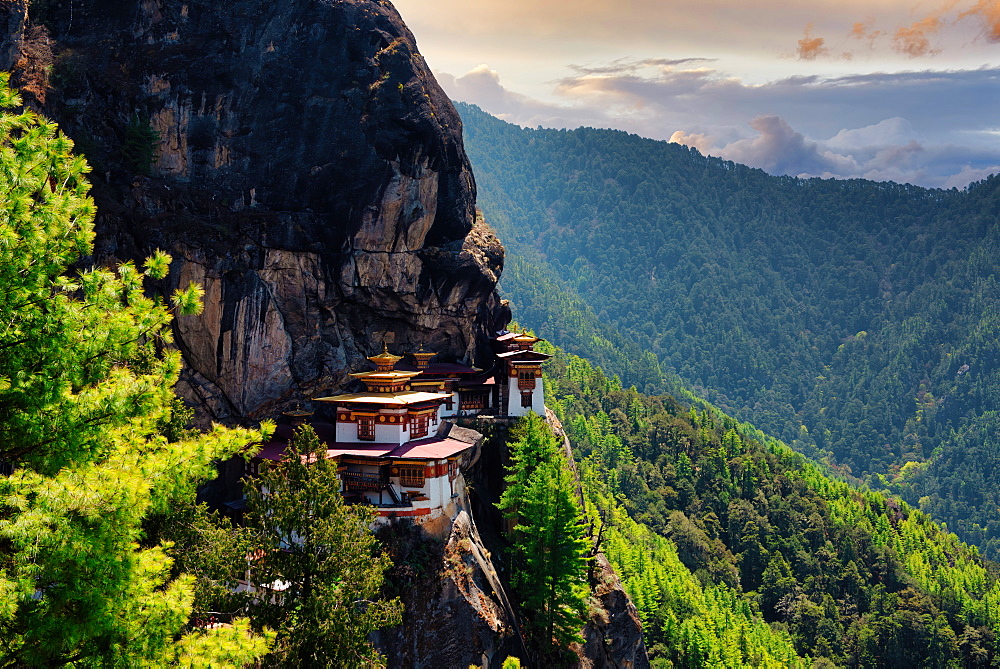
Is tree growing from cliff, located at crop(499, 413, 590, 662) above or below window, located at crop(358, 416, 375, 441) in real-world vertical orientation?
below

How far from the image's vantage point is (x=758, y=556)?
10394 centimetres

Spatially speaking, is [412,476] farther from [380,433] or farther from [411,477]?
[380,433]

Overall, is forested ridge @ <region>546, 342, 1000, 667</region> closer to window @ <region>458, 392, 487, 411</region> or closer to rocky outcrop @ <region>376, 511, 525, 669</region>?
window @ <region>458, 392, 487, 411</region>

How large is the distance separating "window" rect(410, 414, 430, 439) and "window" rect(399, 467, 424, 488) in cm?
347

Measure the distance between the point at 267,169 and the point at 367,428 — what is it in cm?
1717

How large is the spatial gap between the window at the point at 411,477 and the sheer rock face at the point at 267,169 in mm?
11733

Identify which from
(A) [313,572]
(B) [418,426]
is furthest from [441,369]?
(A) [313,572]

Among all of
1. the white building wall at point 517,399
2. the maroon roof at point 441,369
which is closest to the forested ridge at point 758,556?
A: the white building wall at point 517,399

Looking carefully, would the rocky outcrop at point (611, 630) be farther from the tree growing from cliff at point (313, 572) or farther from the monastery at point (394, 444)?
the tree growing from cliff at point (313, 572)

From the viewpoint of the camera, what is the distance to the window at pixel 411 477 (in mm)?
36781

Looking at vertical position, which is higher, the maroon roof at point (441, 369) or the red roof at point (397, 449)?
the maroon roof at point (441, 369)

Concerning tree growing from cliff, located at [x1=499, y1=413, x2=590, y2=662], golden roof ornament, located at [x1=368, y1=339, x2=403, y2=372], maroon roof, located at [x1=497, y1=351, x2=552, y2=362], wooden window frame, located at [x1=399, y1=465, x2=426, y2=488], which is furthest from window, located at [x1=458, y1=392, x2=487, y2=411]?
wooden window frame, located at [x1=399, y1=465, x2=426, y2=488]

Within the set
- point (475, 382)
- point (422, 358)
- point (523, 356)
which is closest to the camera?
point (523, 356)

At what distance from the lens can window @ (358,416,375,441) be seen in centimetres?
3972
